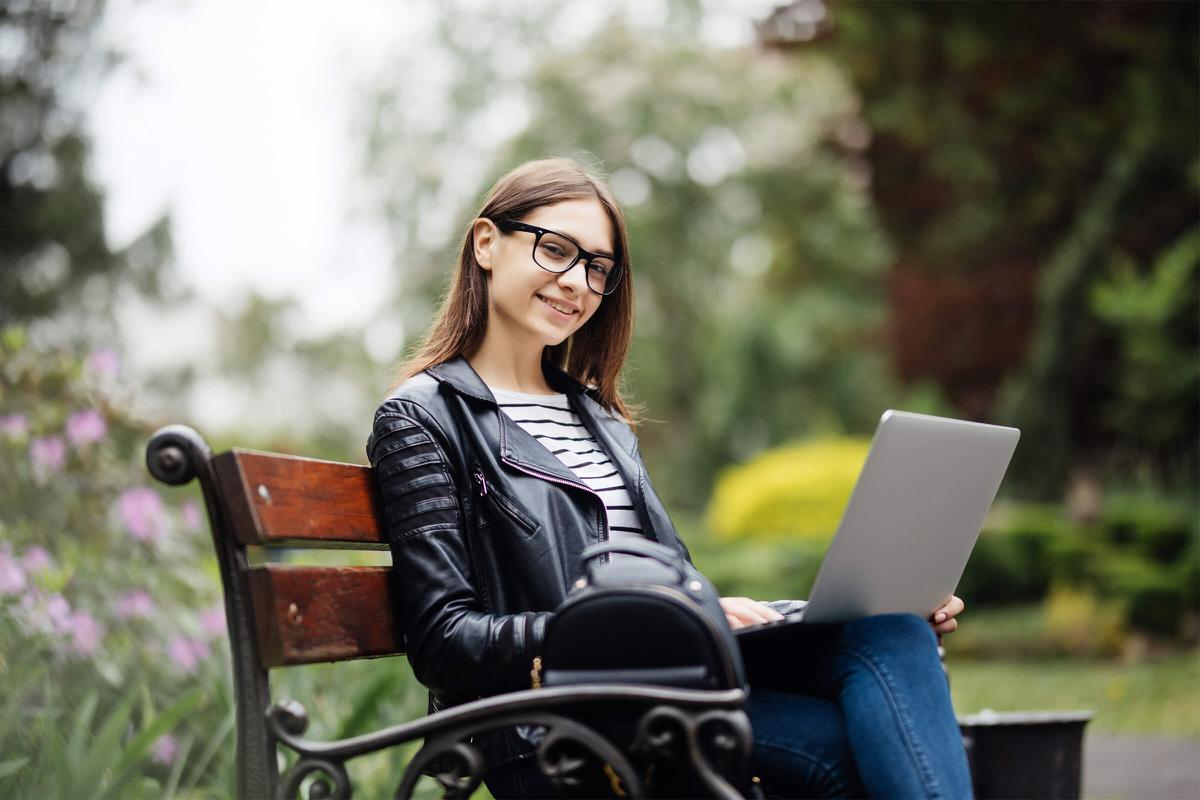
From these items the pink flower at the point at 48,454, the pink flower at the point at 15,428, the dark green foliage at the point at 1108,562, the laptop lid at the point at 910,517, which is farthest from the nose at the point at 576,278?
the dark green foliage at the point at 1108,562

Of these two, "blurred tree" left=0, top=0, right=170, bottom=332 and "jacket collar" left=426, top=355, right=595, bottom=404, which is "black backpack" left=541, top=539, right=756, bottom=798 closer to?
"jacket collar" left=426, top=355, right=595, bottom=404

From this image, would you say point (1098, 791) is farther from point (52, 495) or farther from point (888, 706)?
point (52, 495)

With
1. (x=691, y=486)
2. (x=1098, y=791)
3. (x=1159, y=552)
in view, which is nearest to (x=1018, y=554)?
(x=1159, y=552)

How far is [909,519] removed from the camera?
1.88m

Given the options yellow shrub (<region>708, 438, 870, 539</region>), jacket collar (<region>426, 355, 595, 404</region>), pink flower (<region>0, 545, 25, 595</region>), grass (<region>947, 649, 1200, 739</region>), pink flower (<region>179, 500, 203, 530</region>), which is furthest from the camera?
yellow shrub (<region>708, 438, 870, 539</region>)

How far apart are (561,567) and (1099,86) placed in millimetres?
12790

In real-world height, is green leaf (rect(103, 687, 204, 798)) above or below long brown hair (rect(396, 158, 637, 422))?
below

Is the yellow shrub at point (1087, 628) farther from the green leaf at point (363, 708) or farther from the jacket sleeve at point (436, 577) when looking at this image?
the jacket sleeve at point (436, 577)

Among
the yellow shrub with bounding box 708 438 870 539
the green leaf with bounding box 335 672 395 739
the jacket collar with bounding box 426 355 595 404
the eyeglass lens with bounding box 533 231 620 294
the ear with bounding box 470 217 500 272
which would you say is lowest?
the yellow shrub with bounding box 708 438 870 539

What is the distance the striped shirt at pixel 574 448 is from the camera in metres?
2.27

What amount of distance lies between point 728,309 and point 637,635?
1803 centimetres

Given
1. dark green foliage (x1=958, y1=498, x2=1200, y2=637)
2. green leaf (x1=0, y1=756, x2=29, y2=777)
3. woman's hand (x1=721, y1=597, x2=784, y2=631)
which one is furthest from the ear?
dark green foliage (x1=958, y1=498, x2=1200, y2=637)

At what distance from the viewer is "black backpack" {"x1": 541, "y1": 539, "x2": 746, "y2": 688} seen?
156 cm

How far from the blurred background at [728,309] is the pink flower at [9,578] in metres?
0.05
